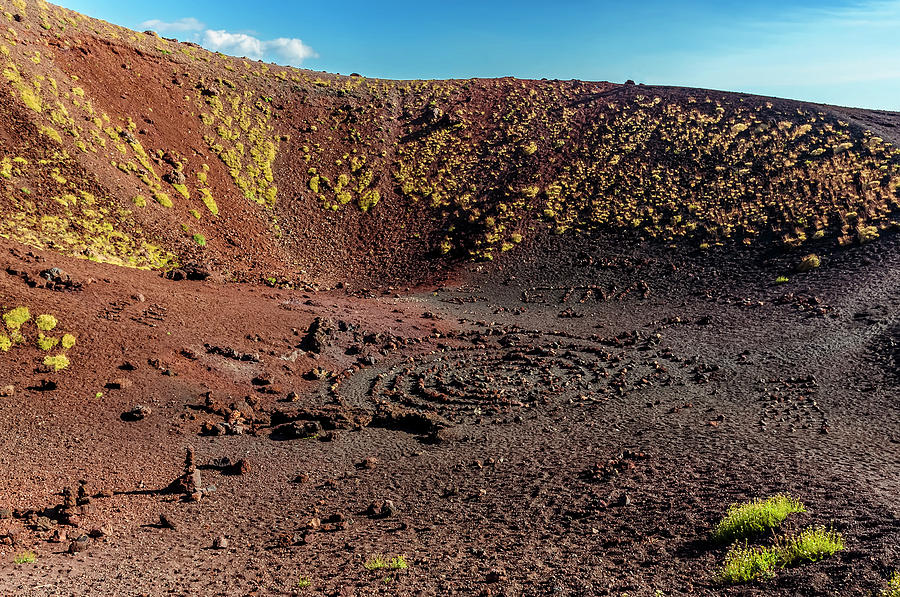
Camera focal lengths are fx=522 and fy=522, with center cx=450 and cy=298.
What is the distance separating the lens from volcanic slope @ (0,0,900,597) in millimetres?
10648

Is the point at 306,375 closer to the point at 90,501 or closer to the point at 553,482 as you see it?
the point at 90,501

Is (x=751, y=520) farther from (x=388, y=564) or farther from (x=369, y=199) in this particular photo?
(x=369, y=199)

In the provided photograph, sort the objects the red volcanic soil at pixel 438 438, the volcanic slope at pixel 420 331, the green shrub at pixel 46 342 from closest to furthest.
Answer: the red volcanic soil at pixel 438 438
the volcanic slope at pixel 420 331
the green shrub at pixel 46 342

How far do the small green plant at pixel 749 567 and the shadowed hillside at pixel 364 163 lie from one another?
97.4 ft

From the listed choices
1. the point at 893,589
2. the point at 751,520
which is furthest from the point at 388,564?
the point at 893,589

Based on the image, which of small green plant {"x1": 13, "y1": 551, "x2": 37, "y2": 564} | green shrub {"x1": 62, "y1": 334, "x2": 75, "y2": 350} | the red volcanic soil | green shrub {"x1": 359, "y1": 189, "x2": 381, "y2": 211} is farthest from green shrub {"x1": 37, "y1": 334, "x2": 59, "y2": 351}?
green shrub {"x1": 359, "y1": 189, "x2": 381, "y2": 211}

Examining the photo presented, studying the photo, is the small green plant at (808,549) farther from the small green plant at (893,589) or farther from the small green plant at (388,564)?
the small green plant at (388,564)

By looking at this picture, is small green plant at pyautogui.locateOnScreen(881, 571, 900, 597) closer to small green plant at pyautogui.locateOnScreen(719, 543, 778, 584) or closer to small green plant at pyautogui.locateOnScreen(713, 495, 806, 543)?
small green plant at pyautogui.locateOnScreen(719, 543, 778, 584)

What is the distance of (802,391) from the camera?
19.2 m

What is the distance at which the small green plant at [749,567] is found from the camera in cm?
785

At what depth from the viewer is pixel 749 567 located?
7996 mm

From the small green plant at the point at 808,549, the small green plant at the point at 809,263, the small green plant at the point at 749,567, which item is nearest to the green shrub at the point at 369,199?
the small green plant at the point at 809,263

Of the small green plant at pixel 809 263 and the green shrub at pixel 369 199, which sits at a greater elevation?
the green shrub at pixel 369 199

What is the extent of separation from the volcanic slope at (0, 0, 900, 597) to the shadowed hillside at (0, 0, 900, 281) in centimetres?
29
